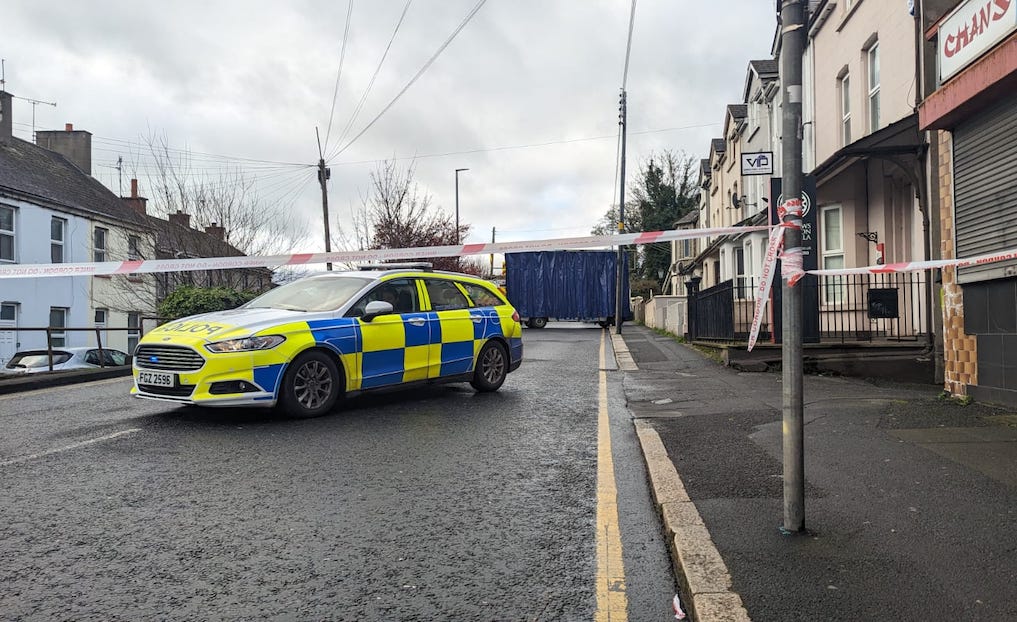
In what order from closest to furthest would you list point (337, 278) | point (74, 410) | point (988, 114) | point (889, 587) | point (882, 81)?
point (889, 587), point (988, 114), point (74, 410), point (337, 278), point (882, 81)

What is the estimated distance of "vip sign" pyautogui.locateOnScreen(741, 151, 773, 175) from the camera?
12781 mm

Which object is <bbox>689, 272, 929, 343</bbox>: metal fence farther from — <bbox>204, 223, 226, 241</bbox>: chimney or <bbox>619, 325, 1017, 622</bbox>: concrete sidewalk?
<bbox>204, 223, 226, 241</bbox>: chimney

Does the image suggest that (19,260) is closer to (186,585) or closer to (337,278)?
(337,278)

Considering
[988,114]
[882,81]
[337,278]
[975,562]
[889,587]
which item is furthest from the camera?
[882,81]

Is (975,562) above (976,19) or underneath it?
underneath

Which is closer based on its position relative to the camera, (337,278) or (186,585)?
(186,585)

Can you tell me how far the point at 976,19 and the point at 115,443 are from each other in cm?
872

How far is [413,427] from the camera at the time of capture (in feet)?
23.2

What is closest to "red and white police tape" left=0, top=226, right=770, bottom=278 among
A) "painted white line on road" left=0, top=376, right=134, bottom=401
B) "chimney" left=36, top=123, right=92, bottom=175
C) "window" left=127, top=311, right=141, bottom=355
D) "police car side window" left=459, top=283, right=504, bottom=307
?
"police car side window" left=459, top=283, right=504, bottom=307

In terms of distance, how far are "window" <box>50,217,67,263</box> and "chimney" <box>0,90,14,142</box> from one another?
3805 millimetres

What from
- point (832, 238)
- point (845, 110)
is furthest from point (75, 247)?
point (845, 110)

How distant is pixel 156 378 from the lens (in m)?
7.06

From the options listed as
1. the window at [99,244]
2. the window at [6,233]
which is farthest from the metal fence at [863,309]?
the window at [99,244]

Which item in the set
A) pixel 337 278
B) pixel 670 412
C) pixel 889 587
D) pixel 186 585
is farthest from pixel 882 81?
pixel 186 585
